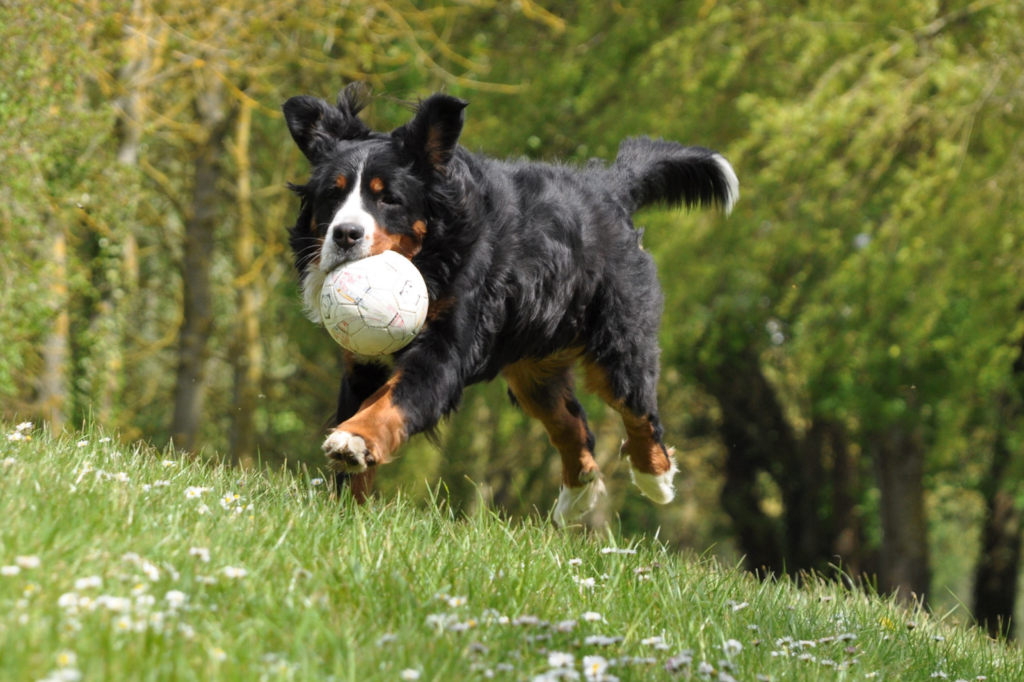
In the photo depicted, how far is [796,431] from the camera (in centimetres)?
1906

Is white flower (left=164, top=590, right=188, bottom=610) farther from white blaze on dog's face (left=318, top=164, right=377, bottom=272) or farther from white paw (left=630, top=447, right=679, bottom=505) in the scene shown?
white paw (left=630, top=447, right=679, bottom=505)

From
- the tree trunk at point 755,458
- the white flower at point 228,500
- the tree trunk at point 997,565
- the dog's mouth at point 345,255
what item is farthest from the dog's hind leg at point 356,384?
the tree trunk at point 997,565

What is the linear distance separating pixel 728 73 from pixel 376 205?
7.47m

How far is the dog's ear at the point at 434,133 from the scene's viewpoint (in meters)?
4.73

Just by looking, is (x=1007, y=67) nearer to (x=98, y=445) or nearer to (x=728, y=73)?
(x=728, y=73)

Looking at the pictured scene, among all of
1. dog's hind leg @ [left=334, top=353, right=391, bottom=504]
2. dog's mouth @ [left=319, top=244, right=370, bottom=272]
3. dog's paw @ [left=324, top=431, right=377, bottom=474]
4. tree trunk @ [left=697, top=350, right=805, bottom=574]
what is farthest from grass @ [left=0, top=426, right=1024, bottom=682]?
tree trunk @ [left=697, top=350, right=805, bottom=574]

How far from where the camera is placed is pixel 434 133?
4.82 metres

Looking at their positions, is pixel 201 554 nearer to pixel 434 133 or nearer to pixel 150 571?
pixel 150 571

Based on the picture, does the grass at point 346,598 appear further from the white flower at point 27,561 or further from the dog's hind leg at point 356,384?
the dog's hind leg at point 356,384

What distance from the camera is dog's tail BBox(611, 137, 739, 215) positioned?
6.30 metres

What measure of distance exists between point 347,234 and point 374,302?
1.06 ft

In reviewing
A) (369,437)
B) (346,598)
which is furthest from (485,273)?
(346,598)

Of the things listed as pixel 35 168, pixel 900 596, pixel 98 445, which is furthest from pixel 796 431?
pixel 98 445

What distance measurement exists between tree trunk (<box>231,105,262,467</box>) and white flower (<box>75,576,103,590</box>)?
10.8m
